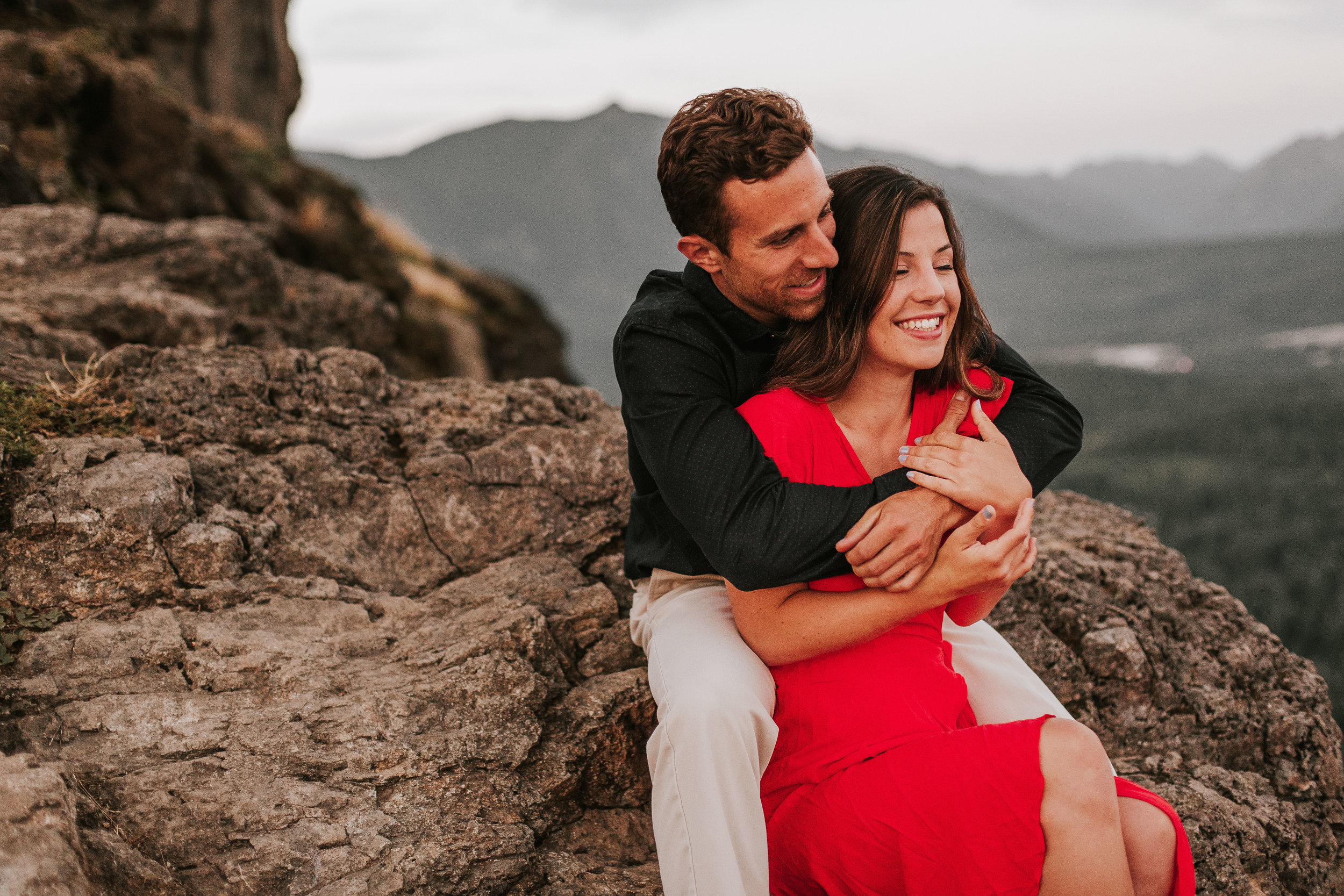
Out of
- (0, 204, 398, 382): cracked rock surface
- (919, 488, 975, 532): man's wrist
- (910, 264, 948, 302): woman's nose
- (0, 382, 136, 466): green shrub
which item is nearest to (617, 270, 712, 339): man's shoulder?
(910, 264, 948, 302): woman's nose

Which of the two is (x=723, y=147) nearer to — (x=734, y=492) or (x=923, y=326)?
(x=923, y=326)

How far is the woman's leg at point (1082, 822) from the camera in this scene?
98.5 inches

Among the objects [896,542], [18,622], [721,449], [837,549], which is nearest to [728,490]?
[721,449]

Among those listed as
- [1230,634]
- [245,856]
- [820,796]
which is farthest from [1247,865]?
[245,856]

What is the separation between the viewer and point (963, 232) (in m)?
3.45

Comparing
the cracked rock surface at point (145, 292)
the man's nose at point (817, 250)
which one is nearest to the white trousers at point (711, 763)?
the man's nose at point (817, 250)

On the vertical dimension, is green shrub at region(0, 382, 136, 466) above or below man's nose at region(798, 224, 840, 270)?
below

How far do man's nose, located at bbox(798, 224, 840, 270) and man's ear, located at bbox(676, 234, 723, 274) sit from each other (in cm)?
36

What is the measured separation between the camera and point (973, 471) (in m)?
2.96

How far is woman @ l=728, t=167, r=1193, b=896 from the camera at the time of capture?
2.54 meters

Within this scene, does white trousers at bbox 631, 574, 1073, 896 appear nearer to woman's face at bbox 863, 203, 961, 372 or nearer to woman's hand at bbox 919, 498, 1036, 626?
woman's hand at bbox 919, 498, 1036, 626

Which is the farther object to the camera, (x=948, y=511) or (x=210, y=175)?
(x=210, y=175)

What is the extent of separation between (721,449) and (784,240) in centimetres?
85

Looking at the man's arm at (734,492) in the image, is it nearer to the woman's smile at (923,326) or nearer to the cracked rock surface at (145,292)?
the woman's smile at (923,326)
